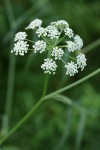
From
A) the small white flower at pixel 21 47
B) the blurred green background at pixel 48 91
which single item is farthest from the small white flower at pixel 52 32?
the blurred green background at pixel 48 91

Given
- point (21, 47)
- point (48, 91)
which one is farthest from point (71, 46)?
point (48, 91)

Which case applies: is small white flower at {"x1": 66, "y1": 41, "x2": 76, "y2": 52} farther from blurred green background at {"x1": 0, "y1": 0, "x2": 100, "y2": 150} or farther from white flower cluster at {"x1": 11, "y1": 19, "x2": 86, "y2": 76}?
blurred green background at {"x1": 0, "y1": 0, "x2": 100, "y2": 150}

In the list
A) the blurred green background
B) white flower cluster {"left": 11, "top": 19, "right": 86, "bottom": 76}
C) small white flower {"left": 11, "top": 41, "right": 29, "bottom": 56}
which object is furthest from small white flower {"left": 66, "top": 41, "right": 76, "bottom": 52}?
the blurred green background

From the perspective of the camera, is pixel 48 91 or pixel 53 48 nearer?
pixel 53 48

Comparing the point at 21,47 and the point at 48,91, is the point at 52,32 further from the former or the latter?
the point at 48,91

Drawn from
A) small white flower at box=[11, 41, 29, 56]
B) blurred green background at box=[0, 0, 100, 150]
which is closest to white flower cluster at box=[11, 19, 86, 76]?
small white flower at box=[11, 41, 29, 56]

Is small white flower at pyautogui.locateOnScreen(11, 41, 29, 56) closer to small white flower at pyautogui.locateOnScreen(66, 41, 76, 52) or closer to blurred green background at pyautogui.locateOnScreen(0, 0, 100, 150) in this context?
small white flower at pyautogui.locateOnScreen(66, 41, 76, 52)

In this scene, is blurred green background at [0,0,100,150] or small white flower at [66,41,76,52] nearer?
small white flower at [66,41,76,52]

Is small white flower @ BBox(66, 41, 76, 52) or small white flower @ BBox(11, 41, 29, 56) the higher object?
small white flower @ BBox(66, 41, 76, 52)

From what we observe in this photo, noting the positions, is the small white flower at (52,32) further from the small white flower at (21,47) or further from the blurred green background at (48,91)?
the blurred green background at (48,91)
